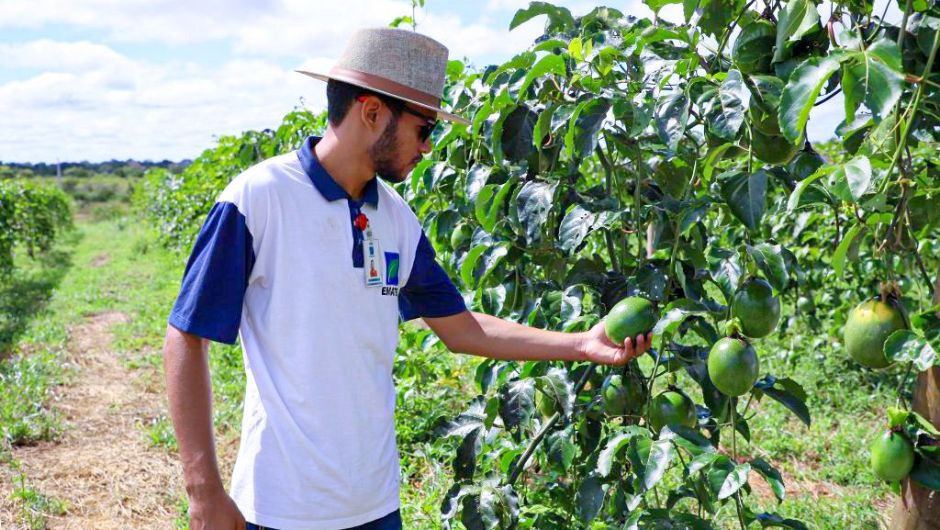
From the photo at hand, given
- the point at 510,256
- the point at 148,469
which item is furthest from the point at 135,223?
the point at 510,256

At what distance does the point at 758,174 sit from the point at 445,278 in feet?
2.87

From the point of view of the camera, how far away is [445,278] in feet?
6.84

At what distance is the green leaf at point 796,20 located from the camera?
1.32m

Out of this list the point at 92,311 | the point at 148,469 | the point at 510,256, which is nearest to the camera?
the point at 510,256

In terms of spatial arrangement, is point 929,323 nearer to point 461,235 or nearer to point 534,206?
point 534,206

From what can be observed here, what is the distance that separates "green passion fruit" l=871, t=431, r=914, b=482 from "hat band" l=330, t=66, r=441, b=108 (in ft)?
3.56

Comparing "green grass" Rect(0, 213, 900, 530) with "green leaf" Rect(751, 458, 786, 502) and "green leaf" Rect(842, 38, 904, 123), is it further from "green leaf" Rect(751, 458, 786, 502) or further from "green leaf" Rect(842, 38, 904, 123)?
"green leaf" Rect(842, 38, 904, 123)

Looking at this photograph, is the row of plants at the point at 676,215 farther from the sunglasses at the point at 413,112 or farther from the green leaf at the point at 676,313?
the sunglasses at the point at 413,112

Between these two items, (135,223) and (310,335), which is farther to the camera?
(135,223)

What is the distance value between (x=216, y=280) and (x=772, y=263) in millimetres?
1027

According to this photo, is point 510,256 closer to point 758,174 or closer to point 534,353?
point 534,353

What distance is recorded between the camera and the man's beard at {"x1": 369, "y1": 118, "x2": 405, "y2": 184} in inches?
69.5

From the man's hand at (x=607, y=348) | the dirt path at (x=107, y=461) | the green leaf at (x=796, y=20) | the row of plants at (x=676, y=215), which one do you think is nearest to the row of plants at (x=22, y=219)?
the dirt path at (x=107, y=461)

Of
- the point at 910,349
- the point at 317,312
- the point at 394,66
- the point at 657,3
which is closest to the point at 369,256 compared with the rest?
the point at 317,312
